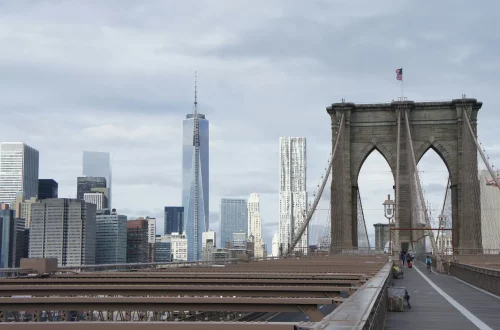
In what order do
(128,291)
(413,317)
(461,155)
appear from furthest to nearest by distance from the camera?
1. (461,155)
2. (413,317)
3. (128,291)

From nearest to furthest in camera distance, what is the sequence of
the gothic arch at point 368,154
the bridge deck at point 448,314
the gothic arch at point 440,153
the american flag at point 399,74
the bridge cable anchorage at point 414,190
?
the bridge deck at point 448,314
the bridge cable anchorage at point 414,190
the gothic arch at point 440,153
the gothic arch at point 368,154
the american flag at point 399,74

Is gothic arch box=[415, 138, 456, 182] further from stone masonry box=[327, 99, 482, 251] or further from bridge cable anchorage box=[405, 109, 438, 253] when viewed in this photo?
bridge cable anchorage box=[405, 109, 438, 253]

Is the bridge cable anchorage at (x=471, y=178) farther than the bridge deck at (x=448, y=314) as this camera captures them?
Yes

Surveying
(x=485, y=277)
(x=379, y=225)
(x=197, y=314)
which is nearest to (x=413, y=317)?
(x=197, y=314)

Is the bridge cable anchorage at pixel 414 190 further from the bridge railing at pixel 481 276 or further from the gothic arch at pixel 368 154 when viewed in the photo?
the bridge railing at pixel 481 276

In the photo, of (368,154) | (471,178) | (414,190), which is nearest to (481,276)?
(471,178)

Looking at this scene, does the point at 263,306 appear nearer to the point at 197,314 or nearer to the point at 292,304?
the point at 292,304

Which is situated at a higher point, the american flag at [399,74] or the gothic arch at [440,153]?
the american flag at [399,74]

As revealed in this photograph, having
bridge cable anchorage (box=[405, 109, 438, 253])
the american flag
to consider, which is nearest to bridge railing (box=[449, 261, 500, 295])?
bridge cable anchorage (box=[405, 109, 438, 253])

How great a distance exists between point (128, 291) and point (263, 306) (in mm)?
3251

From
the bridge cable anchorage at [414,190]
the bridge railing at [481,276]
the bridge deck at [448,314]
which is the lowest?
the bridge deck at [448,314]

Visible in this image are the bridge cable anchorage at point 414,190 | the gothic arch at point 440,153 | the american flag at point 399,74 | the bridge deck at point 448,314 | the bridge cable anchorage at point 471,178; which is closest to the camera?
the bridge deck at point 448,314

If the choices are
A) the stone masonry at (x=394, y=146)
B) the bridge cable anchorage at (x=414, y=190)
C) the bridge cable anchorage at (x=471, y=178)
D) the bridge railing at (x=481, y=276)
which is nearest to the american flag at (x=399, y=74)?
the stone masonry at (x=394, y=146)

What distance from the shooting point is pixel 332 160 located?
286 feet
